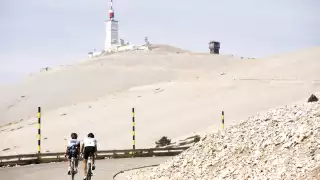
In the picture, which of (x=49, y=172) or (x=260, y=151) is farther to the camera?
(x=49, y=172)

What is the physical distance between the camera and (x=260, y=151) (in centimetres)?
1370

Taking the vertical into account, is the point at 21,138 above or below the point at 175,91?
below

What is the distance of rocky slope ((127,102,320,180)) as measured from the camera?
12.2m

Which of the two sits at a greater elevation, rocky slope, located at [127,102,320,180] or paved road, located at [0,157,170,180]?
rocky slope, located at [127,102,320,180]

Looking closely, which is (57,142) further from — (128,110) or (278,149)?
(278,149)

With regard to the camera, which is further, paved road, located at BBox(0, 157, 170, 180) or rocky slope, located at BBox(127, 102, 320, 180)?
paved road, located at BBox(0, 157, 170, 180)

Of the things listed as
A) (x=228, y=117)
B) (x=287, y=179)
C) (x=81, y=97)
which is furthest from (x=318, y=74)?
(x=287, y=179)

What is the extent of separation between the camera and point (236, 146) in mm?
14984

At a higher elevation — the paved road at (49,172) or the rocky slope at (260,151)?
the rocky slope at (260,151)

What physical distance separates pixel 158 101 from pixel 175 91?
5.00m

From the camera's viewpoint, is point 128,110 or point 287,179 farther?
point 128,110

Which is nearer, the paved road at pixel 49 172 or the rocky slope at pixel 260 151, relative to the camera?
the rocky slope at pixel 260 151

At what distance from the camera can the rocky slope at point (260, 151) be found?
12188 millimetres

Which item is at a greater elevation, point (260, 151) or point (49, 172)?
point (260, 151)
